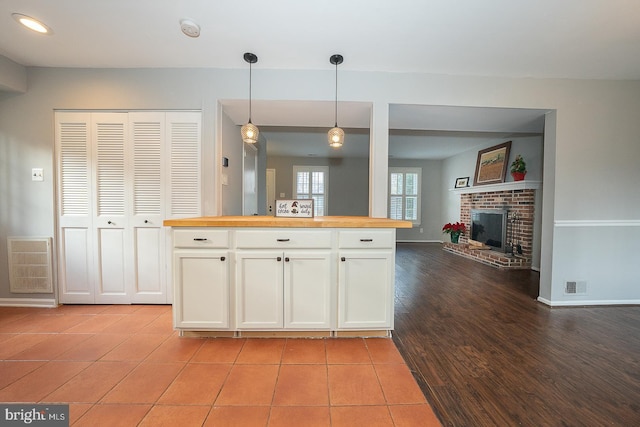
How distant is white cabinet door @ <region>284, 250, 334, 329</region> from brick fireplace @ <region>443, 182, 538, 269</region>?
160 inches

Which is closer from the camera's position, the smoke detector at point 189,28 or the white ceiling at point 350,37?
the white ceiling at point 350,37

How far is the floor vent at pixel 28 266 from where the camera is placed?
8.64ft

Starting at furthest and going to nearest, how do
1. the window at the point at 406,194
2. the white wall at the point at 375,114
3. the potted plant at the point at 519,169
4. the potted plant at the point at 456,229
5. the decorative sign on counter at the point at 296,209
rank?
the window at the point at 406,194
the potted plant at the point at 456,229
the potted plant at the point at 519,169
the white wall at the point at 375,114
the decorative sign on counter at the point at 296,209

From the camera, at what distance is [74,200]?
8.69 feet

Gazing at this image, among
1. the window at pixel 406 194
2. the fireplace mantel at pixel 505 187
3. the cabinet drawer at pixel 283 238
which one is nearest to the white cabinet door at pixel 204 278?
the cabinet drawer at pixel 283 238

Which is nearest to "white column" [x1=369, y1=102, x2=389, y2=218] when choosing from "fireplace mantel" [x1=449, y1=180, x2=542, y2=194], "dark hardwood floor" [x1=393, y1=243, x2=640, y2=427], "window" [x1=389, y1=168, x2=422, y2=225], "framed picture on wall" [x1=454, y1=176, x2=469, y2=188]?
"dark hardwood floor" [x1=393, y1=243, x2=640, y2=427]

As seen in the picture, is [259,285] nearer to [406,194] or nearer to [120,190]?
[120,190]

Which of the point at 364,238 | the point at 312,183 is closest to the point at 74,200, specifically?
the point at 364,238

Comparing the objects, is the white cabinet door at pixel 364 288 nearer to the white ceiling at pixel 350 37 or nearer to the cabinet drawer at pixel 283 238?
the cabinet drawer at pixel 283 238

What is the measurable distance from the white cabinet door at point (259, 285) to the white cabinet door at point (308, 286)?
6 centimetres

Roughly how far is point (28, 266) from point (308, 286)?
116 inches

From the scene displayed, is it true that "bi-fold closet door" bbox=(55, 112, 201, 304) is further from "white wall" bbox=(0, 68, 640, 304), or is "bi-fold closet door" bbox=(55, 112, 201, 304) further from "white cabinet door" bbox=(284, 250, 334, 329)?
"white cabinet door" bbox=(284, 250, 334, 329)

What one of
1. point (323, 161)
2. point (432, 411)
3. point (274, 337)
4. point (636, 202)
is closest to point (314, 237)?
point (274, 337)

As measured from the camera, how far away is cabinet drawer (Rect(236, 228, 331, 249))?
1999 millimetres
